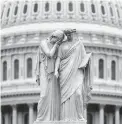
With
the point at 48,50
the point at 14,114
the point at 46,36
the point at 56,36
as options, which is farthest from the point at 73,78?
the point at 46,36

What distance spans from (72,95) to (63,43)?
3.30 ft

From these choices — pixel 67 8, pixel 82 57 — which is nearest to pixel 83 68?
pixel 82 57

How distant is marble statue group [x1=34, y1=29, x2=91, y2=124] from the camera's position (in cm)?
1507

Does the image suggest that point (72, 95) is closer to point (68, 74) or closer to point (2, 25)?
point (68, 74)

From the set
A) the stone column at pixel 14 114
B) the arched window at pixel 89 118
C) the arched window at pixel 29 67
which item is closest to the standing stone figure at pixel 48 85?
the stone column at pixel 14 114

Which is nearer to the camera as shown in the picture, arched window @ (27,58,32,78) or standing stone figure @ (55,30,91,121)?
standing stone figure @ (55,30,91,121)

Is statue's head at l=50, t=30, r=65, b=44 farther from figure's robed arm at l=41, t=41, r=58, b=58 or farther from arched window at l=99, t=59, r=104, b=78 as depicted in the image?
arched window at l=99, t=59, r=104, b=78

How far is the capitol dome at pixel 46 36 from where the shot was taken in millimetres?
97562

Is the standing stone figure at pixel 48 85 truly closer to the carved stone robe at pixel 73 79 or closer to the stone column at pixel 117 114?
the carved stone robe at pixel 73 79

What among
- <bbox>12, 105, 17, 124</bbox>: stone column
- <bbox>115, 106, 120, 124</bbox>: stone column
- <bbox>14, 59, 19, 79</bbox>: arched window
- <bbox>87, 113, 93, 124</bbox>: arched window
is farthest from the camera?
<bbox>14, 59, 19, 79</bbox>: arched window

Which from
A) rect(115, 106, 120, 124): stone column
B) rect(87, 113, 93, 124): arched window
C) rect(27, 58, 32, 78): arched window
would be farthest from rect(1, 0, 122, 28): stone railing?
rect(115, 106, 120, 124): stone column

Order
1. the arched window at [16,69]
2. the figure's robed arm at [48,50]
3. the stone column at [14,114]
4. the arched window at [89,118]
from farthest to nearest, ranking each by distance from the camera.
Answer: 1. the arched window at [16,69]
2. the arched window at [89,118]
3. the stone column at [14,114]
4. the figure's robed arm at [48,50]

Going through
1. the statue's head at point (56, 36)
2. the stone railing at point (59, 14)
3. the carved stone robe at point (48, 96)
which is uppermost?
the stone railing at point (59, 14)

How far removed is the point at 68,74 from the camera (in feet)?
49.8
